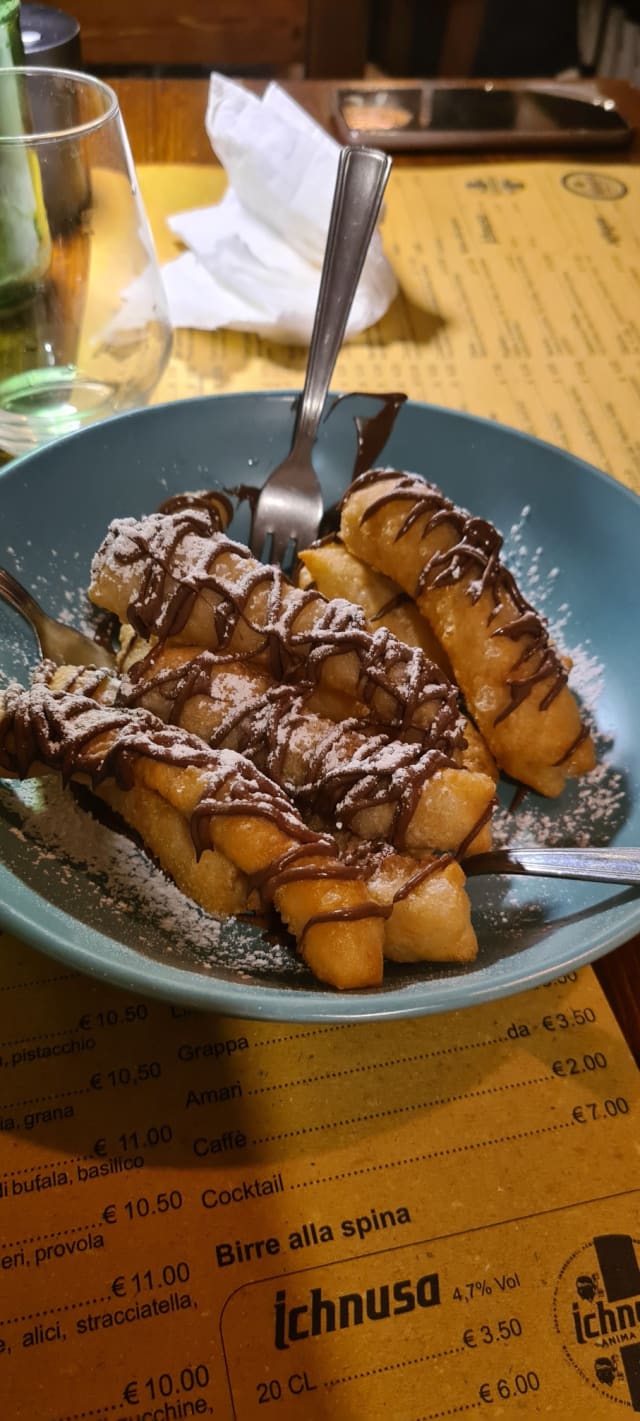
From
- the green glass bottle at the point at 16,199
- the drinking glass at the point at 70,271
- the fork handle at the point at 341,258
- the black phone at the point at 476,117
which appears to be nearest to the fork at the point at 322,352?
the fork handle at the point at 341,258

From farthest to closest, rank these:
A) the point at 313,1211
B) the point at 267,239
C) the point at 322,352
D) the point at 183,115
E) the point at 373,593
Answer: the point at 183,115 < the point at 267,239 < the point at 322,352 < the point at 373,593 < the point at 313,1211

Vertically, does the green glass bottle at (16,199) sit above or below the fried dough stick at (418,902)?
above

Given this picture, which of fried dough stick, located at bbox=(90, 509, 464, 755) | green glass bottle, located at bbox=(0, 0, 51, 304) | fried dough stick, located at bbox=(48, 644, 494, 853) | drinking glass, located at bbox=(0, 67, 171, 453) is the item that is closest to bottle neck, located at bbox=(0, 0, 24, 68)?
green glass bottle, located at bbox=(0, 0, 51, 304)

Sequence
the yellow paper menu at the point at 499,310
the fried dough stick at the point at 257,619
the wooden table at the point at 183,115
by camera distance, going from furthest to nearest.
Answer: the wooden table at the point at 183,115
the yellow paper menu at the point at 499,310
the fried dough stick at the point at 257,619

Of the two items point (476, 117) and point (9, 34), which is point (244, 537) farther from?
point (476, 117)

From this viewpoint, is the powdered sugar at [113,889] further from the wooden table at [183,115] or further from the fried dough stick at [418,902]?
the wooden table at [183,115]

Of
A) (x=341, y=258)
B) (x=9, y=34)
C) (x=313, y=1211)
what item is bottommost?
(x=313, y=1211)

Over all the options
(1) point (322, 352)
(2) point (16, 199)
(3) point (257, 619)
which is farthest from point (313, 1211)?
(2) point (16, 199)

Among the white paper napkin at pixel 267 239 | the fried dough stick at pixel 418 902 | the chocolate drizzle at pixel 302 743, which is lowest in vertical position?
the fried dough stick at pixel 418 902
